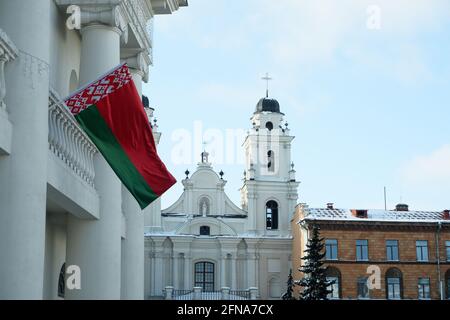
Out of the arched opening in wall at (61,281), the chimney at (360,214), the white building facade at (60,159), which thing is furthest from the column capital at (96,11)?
the chimney at (360,214)

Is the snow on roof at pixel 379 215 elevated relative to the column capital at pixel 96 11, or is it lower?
elevated

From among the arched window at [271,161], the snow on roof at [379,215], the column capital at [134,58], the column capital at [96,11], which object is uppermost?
the arched window at [271,161]

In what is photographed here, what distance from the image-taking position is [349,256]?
61094 mm

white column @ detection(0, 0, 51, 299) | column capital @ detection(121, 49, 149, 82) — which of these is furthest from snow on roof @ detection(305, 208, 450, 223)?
white column @ detection(0, 0, 51, 299)

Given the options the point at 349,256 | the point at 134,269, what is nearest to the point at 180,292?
the point at 349,256

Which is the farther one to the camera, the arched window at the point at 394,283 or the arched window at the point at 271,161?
the arched window at the point at 271,161

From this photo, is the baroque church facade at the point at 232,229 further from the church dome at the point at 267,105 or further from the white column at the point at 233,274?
the church dome at the point at 267,105

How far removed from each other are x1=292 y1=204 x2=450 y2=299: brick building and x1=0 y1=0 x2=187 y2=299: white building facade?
45378 millimetres

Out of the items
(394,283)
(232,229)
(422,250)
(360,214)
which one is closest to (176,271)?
(232,229)

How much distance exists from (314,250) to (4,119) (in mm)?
43937

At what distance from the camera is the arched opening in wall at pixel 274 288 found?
69250 millimetres

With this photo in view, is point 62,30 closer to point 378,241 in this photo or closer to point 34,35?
point 34,35

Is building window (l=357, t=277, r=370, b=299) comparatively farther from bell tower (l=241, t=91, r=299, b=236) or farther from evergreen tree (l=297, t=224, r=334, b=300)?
bell tower (l=241, t=91, r=299, b=236)

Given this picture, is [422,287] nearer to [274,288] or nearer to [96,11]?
[274,288]
